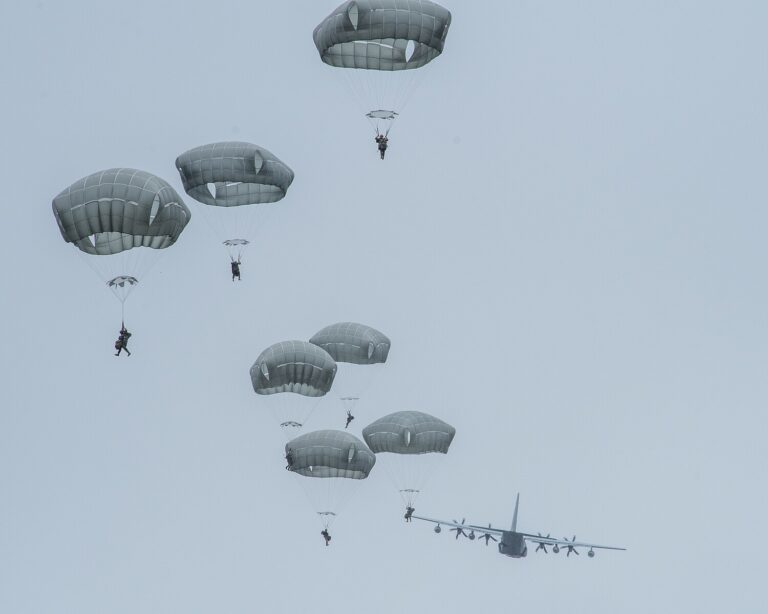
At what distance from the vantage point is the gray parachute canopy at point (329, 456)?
244ft

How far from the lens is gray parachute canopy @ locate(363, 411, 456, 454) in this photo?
7862 centimetres

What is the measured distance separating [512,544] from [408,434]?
40162mm

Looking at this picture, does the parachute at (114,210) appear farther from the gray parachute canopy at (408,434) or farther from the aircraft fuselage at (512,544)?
the aircraft fuselage at (512,544)

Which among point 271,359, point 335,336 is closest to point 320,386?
point 271,359

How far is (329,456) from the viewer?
7431cm

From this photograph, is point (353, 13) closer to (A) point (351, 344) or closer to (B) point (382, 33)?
(B) point (382, 33)

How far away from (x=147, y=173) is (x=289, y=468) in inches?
757

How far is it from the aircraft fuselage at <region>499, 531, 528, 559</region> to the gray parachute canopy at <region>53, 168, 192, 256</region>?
59.8 m

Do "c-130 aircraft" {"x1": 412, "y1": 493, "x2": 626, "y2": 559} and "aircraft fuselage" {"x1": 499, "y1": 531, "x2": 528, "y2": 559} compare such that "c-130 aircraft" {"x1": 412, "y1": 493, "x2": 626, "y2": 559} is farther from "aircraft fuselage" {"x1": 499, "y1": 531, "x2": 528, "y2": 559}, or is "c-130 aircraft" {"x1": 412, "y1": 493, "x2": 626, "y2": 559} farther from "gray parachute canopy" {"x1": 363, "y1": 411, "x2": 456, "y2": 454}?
"gray parachute canopy" {"x1": 363, "y1": 411, "x2": 456, "y2": 454}

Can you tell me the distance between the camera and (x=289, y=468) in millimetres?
75250

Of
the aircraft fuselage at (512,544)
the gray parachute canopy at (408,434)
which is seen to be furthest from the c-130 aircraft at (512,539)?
the gray parachute canopy at (408,434)

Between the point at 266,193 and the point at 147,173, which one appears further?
the point at 266,193

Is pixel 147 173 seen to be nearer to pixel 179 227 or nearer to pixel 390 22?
pixel 179 227

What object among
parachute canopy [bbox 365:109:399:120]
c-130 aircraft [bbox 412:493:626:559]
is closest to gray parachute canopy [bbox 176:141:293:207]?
parachute canopy [bbox 365:109:399:120]
